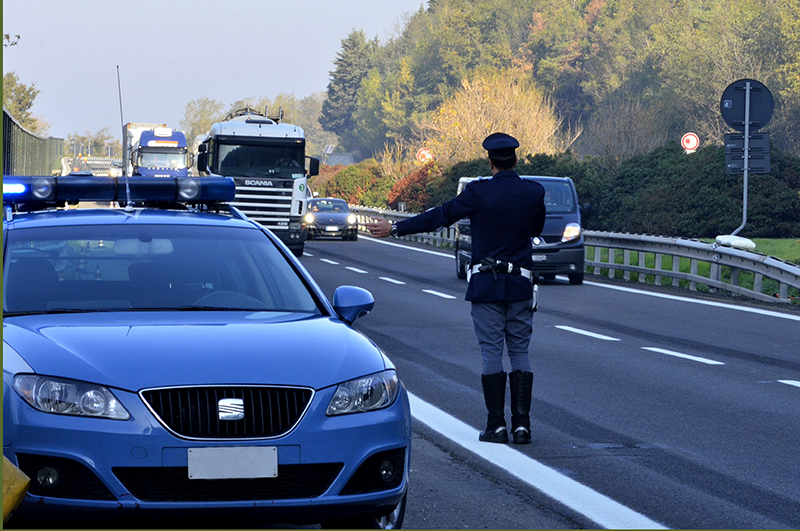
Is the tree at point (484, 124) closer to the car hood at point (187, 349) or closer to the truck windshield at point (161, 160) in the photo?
the truck windshield at point (161, 160)

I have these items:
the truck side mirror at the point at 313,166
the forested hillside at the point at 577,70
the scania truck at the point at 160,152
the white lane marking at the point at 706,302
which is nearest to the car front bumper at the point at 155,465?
the white lane marking at the point at 706,302

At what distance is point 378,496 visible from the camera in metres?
4.56

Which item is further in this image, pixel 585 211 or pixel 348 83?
pixel 348 83

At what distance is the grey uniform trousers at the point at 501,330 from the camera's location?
7184mm

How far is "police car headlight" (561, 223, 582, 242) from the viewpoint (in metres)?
21.2

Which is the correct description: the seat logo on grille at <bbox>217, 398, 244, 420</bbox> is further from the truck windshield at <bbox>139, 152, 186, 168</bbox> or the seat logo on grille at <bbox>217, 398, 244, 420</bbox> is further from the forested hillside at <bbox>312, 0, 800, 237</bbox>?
the truck windshield at <bbox>139, 152, 186, 168</bbox>

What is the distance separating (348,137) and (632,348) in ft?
466

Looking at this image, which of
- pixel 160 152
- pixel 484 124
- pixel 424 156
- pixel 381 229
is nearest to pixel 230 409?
pixel 381 229

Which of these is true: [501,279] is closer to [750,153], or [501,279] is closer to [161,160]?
[750,153]

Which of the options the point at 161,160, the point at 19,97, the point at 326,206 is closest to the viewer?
the point at 161,160

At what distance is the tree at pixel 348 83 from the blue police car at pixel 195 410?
147517 mm

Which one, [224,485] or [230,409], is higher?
[230,409]

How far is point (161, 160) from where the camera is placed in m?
40.5

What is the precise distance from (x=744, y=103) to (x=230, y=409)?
1812 cm
